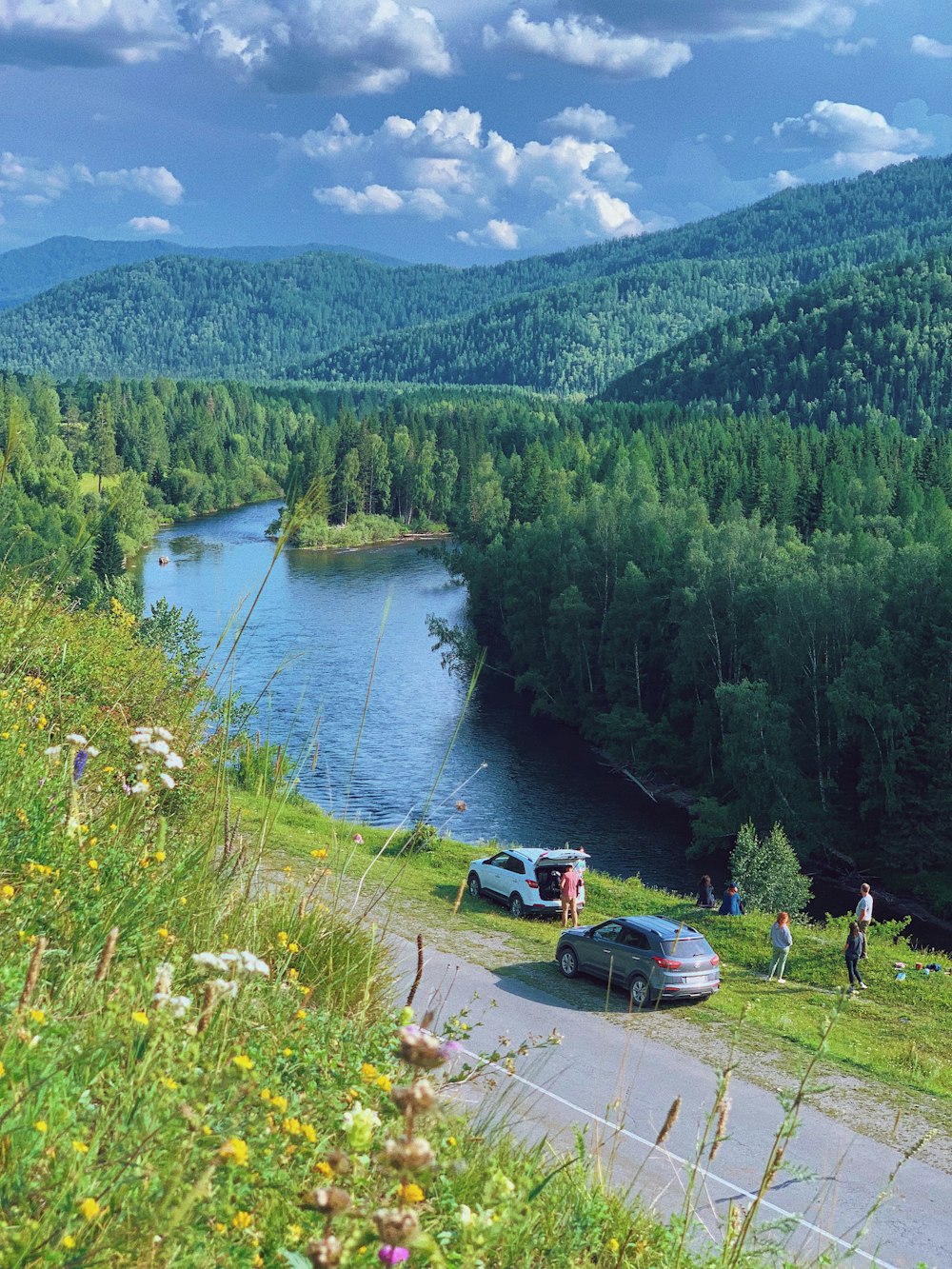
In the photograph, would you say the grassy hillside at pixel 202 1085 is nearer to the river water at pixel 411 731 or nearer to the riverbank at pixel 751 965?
the riverbank at pixel 751 965

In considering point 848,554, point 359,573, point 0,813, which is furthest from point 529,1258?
point 359,573

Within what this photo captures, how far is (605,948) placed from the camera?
17.4 metres

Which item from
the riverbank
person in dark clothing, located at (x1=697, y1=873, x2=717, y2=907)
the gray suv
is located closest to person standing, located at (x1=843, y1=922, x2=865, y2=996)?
the riverbank

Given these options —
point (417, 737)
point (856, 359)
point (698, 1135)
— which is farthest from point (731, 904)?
point (856, 359)

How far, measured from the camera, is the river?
132ft

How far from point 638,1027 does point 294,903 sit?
33.9 feet

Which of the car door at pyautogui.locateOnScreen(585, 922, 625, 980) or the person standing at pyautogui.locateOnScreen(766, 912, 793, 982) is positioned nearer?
the car door at pyautogui.locateOnScreen(585, 922, 625, 980)

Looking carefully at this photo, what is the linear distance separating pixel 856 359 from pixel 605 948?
169 meters

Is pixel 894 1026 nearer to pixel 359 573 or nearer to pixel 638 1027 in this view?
pixel 638 1027

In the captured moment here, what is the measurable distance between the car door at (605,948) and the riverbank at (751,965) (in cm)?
44

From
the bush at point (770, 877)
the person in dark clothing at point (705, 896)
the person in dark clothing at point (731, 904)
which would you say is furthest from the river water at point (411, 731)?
the person in dark clothing at point (731, 904)

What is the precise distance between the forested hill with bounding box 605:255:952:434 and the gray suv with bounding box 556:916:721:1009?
147 m

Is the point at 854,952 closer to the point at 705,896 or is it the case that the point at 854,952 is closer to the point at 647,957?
the point at 647,957

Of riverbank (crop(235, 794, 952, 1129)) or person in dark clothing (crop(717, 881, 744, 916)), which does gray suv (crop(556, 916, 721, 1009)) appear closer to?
riverbank (crop(235, 794, 952, 1129))
